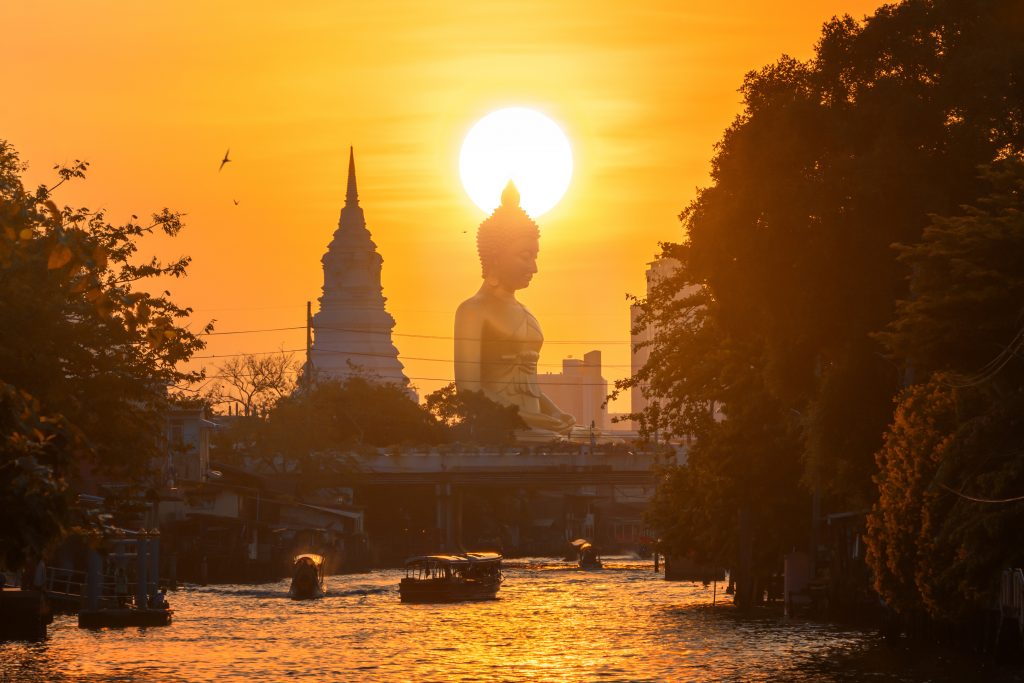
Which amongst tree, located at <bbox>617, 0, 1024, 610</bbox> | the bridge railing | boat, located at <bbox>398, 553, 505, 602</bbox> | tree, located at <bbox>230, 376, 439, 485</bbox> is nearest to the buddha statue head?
tree, located at <bbox>230, 376, 439, 485</bbox>

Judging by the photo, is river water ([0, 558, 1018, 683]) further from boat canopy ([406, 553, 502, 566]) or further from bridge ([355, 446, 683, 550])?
bridge ([355, 446, 683, 550])

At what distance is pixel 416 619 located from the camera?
6331 centimetres

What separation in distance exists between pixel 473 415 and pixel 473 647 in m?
119

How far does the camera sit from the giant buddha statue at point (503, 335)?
17612cm

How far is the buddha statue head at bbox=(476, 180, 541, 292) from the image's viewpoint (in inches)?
7003

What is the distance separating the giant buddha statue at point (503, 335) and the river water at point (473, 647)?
331ft

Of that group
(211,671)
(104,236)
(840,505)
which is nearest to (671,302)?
(840,505)

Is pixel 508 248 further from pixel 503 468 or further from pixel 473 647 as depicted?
pixel 473 647

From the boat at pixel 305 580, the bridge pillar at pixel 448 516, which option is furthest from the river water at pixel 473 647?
the bridge pillar at pixel 448 516

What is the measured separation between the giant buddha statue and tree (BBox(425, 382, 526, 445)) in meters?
4.91

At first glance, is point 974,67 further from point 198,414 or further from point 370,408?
point 370,408

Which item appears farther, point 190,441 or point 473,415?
point 473,415

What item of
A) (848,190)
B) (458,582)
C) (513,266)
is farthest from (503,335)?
(848,190)

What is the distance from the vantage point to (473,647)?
49312mm
